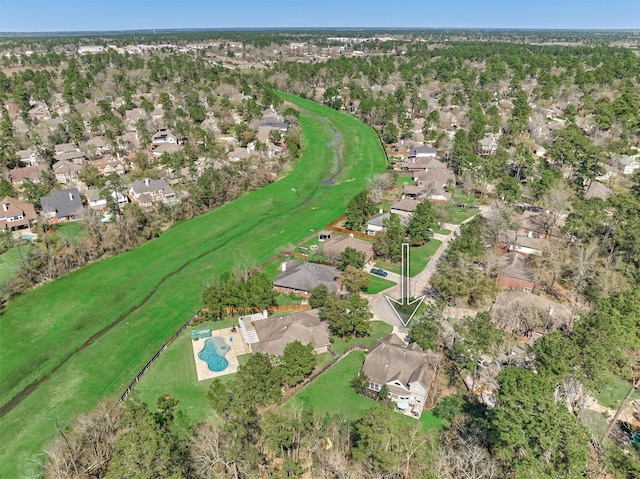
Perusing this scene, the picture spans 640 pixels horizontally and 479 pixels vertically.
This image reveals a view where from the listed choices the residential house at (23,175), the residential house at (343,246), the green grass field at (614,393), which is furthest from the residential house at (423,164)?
the residential house at (23,175)

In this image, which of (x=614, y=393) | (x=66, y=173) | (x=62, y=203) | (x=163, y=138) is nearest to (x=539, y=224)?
(x=614, y=393)

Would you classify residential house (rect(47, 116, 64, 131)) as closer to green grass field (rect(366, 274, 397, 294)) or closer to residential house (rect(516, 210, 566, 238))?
green grass field (rect(366, 274, 397, 294))

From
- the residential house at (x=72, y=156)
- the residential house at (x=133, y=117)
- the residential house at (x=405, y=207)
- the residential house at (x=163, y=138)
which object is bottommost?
the residential house at (x=405, y=207)

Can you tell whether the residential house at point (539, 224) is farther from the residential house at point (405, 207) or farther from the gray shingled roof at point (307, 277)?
the gray shingled roof at point (307, 277)

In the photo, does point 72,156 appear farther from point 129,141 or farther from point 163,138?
point 163,138

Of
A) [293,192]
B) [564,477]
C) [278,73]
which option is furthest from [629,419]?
[278,73]

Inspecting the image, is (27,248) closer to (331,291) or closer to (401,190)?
(331,291)

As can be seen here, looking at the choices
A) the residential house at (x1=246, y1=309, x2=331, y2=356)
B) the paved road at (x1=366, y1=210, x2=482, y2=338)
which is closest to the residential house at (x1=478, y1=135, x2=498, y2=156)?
the paved road at (x1=366, y1=210, x2=482, y2=338)
